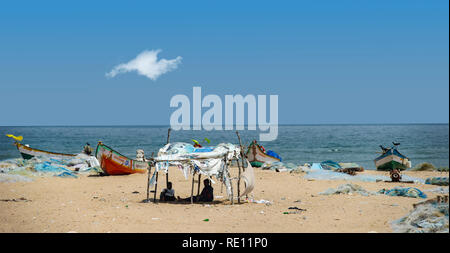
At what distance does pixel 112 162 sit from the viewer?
69.8 feet

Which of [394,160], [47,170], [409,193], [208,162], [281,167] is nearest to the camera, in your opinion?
[208,162]

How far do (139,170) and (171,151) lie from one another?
1006 centimetres

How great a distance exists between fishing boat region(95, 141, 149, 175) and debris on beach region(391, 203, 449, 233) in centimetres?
1543

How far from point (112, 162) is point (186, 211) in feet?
35.4

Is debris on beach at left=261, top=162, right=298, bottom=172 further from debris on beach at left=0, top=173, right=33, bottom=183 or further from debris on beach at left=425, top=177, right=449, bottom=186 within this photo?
debris on beach at left=0, top=173, right=33, bottom=183

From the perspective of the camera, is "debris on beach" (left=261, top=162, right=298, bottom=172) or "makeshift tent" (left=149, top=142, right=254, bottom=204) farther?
"debris on beach" (left=261, top=162, right=298, bottom=172)

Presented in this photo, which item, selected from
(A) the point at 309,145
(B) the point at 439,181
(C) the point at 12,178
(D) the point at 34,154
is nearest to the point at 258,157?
(B) the point at 439,181

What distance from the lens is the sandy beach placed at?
9.51m

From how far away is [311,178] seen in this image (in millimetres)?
19812

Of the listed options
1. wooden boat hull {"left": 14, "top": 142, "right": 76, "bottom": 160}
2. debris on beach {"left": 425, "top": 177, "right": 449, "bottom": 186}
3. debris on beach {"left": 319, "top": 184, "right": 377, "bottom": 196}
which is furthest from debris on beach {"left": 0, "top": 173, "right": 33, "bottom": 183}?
debris on beach {"left": 425, "top": 177, "right": 449, "bottom": 186}

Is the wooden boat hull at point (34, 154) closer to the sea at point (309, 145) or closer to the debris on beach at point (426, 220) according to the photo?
the sea at point (309, 145)

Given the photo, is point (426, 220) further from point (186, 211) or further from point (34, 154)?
point (34, 154)

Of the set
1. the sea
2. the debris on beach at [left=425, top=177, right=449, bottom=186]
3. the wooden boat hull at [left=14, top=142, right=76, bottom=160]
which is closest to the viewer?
the debris on beach at [left=425, top=177, right=449, bottom=186]
